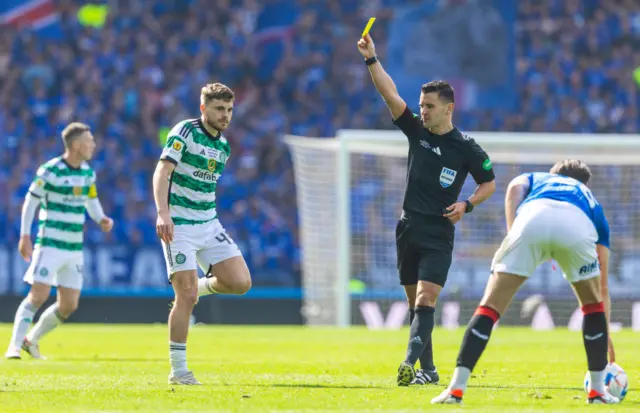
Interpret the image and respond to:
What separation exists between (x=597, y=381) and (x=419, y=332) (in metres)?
1.59

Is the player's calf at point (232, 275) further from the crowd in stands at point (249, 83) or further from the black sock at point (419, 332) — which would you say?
the crowd in stands at point (249, 83)

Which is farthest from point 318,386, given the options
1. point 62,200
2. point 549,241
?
point 62,200

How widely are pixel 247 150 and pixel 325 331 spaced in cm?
925

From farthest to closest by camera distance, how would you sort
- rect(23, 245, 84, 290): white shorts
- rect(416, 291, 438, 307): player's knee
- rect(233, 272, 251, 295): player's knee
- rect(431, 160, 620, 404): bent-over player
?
rect(23, 245, 84, 290): white shorts, rect(233, 272, 251, 295): player's knee, rect(416, 291, 438, 307): player's knee, rect(431, 160, 620, 404): bent-over player

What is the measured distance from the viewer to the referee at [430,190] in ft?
28.1

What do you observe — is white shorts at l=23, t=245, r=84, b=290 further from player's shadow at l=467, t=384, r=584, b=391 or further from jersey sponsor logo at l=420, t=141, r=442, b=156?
player's shadow at l=467, t=384, r=584, b=391

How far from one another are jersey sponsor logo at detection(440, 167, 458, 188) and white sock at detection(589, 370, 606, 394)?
2089 mm

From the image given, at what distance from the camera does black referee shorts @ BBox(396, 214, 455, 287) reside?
862 centimetres

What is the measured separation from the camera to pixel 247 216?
82.8ft

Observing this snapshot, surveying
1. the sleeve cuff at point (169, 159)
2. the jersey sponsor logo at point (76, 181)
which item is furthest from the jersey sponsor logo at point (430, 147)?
the jersey sponsor logo at point (76, 181)

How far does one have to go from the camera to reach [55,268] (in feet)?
40.3

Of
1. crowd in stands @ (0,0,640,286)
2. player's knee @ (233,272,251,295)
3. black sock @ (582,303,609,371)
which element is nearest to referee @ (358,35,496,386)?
player's knee @ (233,272,251,295)

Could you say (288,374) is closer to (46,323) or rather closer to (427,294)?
(427,294)

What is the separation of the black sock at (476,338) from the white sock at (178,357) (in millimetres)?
2440
